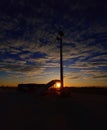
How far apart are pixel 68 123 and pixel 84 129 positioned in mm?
1451

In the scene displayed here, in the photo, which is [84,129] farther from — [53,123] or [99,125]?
[53,123]

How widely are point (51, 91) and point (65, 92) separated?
226 inches

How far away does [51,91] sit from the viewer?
32.5m

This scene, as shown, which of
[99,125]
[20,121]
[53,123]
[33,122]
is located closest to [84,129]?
[99,125]

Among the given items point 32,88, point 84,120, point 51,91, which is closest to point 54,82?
point 51,91

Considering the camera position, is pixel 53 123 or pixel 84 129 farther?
pixel 53 123

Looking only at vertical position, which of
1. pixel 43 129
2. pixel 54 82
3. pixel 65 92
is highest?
pixel 54 82

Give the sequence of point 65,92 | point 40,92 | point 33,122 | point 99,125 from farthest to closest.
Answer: point 40,92 < point 65,92 < point 33,122 < point 99,125

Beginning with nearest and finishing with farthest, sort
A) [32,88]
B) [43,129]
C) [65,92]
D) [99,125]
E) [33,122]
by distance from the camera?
[43,129] < [99,125] < [33,122] < [65,92] < [32,88]

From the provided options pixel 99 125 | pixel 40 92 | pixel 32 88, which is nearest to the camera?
pixel 99 125

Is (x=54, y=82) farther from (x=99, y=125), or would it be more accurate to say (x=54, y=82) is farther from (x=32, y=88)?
(x=99, y=125)

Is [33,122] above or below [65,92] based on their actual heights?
below

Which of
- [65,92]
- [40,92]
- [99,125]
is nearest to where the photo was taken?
[99,125]

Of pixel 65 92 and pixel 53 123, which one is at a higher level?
pixel 65 92
